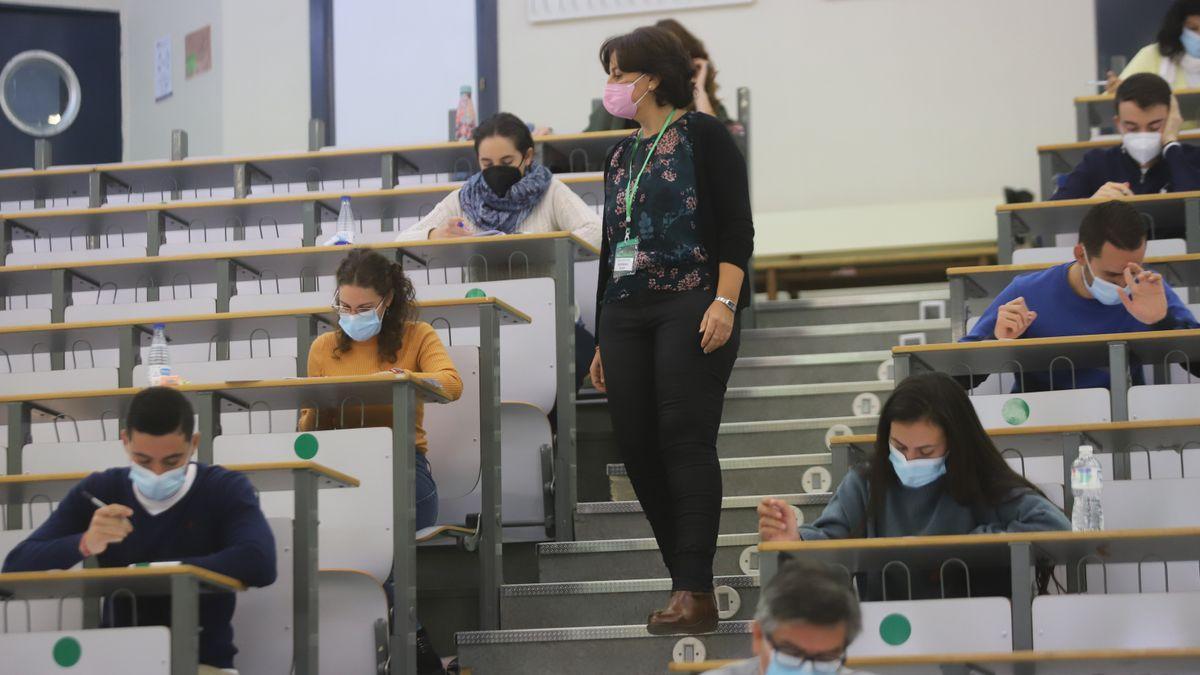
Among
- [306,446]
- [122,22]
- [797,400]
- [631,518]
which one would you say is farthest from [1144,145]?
[122,22]

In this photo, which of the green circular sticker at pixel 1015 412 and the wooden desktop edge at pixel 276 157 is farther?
the wooden desktop edge at pixel 276 157

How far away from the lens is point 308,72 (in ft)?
31.1

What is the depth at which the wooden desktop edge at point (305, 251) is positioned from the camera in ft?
16.4

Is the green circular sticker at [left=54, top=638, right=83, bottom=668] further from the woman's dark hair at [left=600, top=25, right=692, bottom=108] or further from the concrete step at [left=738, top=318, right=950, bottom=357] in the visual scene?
the concrete step at [left=738, top=318, right=950, bottom=357]

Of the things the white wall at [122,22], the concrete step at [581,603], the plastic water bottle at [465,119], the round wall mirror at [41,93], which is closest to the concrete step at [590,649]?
the concrete step at [581,603]

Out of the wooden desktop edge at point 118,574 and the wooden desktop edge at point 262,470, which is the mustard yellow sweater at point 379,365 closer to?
the wooden desktop edge at point 262,470

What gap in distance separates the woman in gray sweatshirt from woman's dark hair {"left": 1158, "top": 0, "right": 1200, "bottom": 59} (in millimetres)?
3910

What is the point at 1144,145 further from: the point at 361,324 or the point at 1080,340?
the point at 361,324

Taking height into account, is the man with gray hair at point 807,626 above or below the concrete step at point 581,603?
above

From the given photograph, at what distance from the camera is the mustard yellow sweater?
4266mm

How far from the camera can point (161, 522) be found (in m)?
3.42

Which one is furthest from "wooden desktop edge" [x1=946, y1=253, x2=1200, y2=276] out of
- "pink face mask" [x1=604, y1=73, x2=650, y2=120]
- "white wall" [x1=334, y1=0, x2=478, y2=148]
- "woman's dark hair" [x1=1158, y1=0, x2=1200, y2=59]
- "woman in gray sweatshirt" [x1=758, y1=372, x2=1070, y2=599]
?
"white wall" [x1=334, y1=0, x2=478, y2=148]

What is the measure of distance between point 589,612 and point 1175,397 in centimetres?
148

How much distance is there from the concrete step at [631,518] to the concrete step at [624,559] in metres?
0.15
